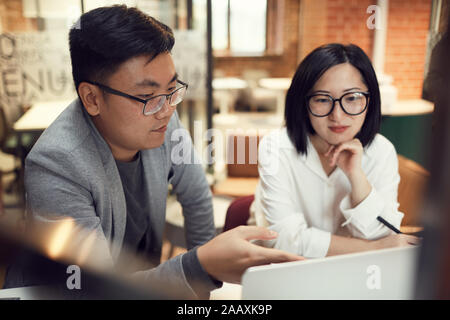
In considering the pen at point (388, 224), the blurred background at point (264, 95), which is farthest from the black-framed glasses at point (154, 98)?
the pen at point (388, 224)

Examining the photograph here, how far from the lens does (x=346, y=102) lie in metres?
0.77

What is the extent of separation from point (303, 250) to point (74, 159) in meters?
0.54

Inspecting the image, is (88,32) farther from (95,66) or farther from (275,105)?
(275,105)

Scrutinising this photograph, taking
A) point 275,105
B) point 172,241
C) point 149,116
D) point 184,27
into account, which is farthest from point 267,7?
point 184,27

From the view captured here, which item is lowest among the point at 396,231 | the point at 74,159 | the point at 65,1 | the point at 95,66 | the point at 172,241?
the point at 172,241

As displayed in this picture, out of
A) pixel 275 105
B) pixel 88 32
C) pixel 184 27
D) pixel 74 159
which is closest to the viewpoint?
pixel 88 32

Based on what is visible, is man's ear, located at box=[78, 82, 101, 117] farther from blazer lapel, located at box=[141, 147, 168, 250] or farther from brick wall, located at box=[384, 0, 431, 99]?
brick wall, located at box=[384, 0, 431, 99]

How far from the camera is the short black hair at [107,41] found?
2.06 feet

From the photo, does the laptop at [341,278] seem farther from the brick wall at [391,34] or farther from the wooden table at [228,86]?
the wooden table at [228,86]

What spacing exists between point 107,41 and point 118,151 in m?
0.25

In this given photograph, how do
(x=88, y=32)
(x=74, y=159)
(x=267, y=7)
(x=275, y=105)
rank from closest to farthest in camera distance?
(x=88, y=32) → (x=74, y=159) → (x=267, y=7) → (x=275, y=105)

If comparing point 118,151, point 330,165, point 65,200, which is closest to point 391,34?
point 330,165

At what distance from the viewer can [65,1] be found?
719 mm

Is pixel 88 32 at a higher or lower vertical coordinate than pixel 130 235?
higher
